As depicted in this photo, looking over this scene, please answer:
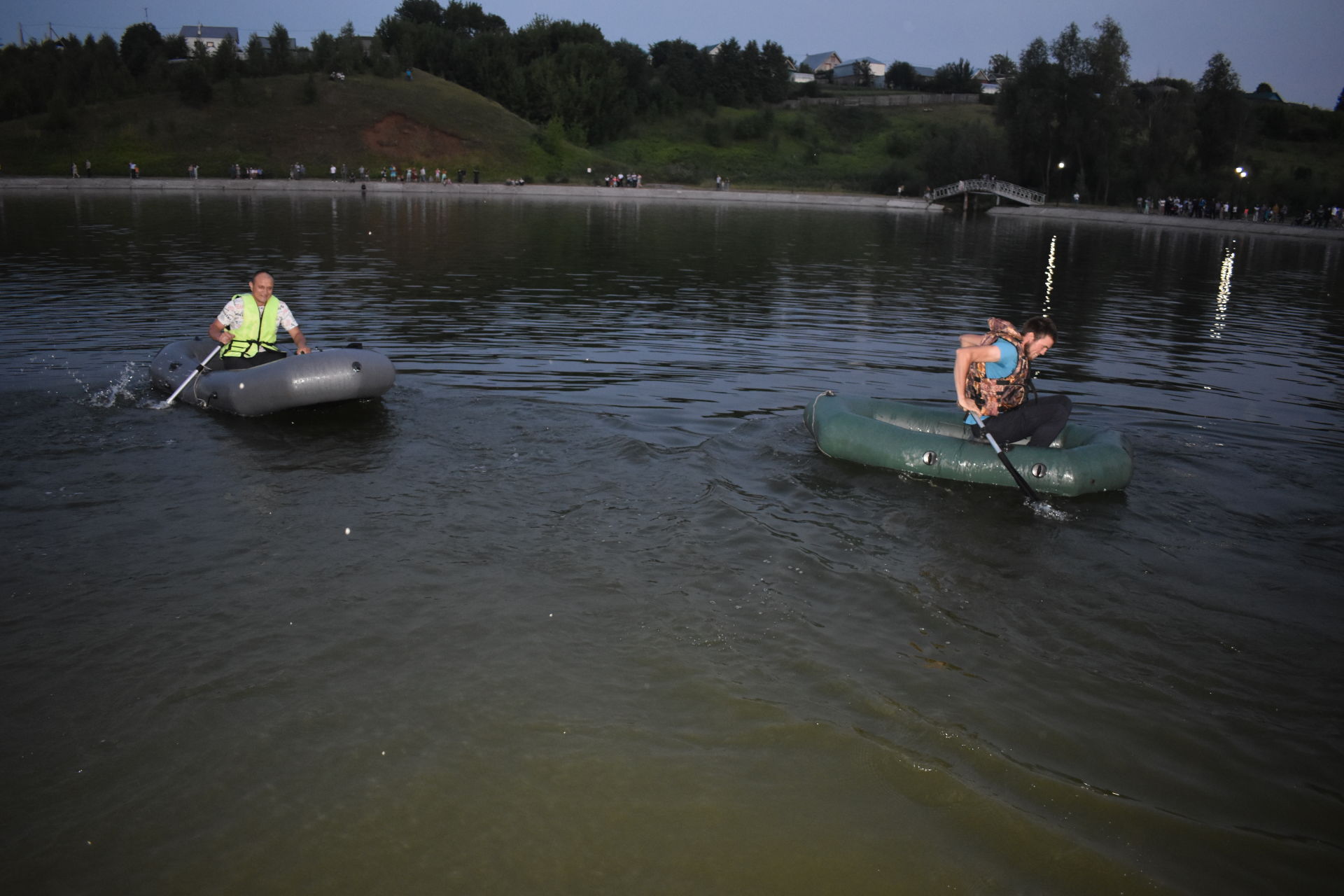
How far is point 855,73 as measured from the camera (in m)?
167

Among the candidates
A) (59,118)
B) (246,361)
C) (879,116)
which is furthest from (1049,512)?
(879,116)

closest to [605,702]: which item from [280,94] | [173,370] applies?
[173,370]

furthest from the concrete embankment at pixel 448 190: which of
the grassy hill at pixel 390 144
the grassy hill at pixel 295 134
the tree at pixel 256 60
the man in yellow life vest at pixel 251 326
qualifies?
A: the man in yellow life vest at pixel 251 326

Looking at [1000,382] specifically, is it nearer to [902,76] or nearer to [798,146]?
[798,146]

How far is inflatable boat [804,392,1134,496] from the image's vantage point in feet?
29.6

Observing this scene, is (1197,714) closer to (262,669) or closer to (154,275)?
(262,669)

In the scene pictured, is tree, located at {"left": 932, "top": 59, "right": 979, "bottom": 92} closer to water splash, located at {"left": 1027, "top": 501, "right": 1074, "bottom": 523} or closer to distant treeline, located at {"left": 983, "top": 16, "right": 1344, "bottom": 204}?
distant treeline, located at {"left": 983, "top": 16, "right": 1344, "bottom": 204}

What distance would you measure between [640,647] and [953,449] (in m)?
4.38

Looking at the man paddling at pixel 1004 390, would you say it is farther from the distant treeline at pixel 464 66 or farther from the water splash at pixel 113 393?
the distant treeline at pixel 464 66

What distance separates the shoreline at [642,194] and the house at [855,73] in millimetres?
94416

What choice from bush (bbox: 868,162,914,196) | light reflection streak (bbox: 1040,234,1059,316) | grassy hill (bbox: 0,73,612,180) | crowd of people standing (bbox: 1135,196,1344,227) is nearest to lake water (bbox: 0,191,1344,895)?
light reflection streak (bbox: 1040,234,1059,316)

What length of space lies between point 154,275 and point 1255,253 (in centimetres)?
4293

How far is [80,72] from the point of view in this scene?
81875mm

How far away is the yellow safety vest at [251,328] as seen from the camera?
11477 millimetres
